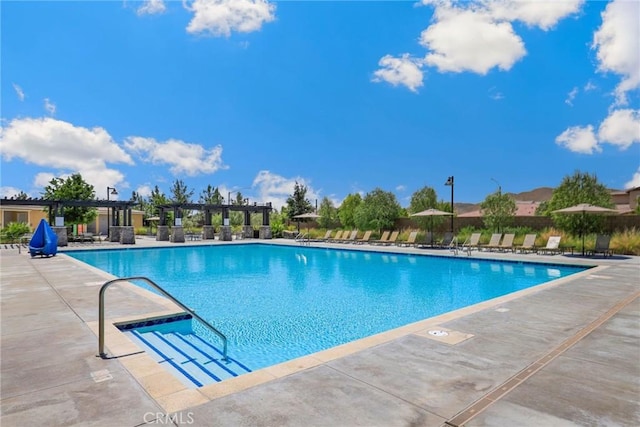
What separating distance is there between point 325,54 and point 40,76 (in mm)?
14972

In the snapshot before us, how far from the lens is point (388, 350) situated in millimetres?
3877

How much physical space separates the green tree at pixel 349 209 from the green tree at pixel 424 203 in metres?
5.97

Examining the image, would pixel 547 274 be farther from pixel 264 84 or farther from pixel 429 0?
pixel 264 84

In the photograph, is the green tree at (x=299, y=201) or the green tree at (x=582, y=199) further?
the green tree at (x=299, y=201)

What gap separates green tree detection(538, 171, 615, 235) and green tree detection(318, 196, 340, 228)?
56.5ft

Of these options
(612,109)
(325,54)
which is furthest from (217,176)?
(612,109)

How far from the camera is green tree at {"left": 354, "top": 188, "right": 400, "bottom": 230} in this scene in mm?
24016

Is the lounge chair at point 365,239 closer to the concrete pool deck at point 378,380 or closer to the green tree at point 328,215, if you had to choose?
the green tree at point 328,215

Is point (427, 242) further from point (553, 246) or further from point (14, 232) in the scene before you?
point (14, 232)

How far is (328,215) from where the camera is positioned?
103 feet

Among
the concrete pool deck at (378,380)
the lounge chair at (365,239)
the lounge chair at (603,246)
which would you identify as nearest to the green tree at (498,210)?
the lounge chair at (603,246)

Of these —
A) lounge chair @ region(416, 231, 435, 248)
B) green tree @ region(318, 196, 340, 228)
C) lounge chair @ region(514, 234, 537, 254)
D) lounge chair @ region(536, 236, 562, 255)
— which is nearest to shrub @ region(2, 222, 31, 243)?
green tree @ region(318, 196, 340, 228)

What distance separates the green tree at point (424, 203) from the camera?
871 inches

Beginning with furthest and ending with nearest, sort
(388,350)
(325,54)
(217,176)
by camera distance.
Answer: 1. (217,176)
2. (325,54)
3. (388,350)
